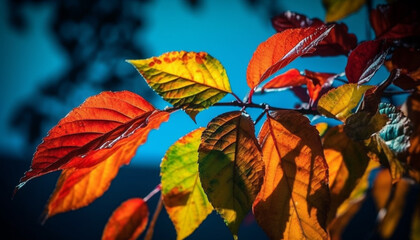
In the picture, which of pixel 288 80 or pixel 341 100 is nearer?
pixel 341 100

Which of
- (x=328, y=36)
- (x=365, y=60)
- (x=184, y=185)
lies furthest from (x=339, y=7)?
(x=184, y=185)

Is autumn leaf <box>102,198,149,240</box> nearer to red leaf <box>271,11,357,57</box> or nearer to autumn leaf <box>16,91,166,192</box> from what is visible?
autumn leaf <box>16,91,166,192</box>

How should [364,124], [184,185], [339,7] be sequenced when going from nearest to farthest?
1. [364,124]
2. [184,185]
3. [339,7]

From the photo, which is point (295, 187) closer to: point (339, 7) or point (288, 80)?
point (288, 80)

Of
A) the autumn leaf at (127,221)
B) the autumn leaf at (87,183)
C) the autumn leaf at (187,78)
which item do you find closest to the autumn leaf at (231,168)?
the autumn leaf at (187,78)

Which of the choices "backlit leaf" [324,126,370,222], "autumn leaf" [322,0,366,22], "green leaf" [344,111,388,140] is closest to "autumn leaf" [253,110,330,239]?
"green leaf" [344,111,388,140]

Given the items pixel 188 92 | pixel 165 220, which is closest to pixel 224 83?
pixel 188 92
